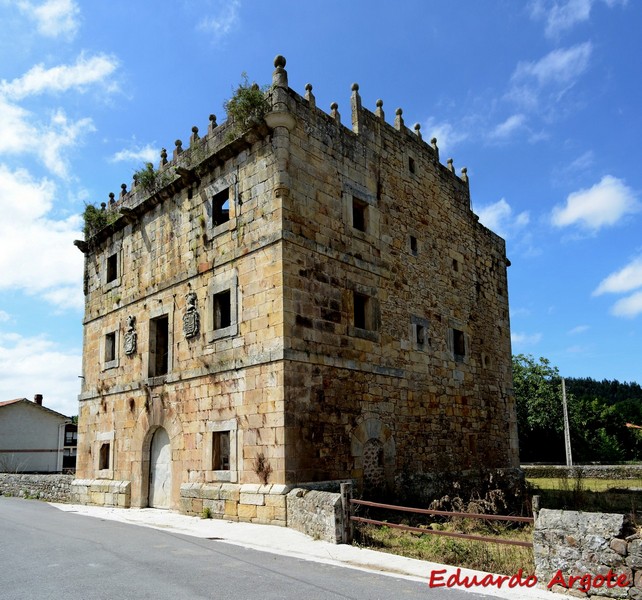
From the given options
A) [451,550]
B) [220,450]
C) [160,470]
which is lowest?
[451,550]

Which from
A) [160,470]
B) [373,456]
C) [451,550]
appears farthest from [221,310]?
[451,550]

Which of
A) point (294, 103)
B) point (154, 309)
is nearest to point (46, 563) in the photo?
point (154, 309)

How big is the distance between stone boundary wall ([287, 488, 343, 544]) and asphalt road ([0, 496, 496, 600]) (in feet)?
4.03

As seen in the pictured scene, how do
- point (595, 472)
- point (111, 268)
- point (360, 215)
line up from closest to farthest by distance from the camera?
point (360, 215), point (111, 268), point (595, 472)

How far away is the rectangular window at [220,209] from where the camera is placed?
48.2 ft

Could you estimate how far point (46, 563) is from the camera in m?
7.74

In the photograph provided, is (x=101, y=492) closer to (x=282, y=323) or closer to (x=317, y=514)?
(x=282, y=323)

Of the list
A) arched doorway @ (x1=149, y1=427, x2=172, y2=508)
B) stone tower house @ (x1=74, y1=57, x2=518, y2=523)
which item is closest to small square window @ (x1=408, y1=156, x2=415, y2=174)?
stone tower house @ (x1=74, y1=57, x2=518, y2=523)

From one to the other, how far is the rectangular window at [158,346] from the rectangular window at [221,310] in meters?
2.45

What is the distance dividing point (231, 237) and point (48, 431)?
29232 mm

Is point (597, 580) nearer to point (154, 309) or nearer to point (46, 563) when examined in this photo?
point (46, 563)

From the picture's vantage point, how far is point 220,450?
44.1ft

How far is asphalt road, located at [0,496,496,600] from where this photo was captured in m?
Answer: 6.20

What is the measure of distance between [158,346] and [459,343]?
9179mm
